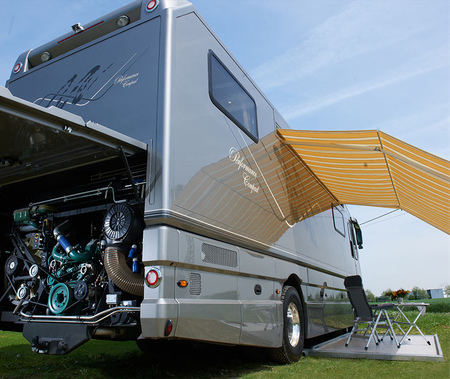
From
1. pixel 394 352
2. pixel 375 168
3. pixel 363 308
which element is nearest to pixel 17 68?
pixel 375 168

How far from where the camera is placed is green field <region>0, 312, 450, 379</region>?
14.1ft

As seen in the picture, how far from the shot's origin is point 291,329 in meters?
5.12

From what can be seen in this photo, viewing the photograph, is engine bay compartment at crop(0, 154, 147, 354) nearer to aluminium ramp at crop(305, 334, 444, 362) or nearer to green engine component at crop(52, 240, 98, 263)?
green engine component at crop(52, 240, 98, 263)

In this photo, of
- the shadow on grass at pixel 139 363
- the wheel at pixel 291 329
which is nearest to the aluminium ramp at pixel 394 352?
the wheel at pixel 291 329

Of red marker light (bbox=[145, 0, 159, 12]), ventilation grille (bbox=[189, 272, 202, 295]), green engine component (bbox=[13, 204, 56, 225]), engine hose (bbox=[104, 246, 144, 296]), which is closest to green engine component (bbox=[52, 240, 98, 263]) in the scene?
green engine component (bbox=[13, 204, 56, 225])

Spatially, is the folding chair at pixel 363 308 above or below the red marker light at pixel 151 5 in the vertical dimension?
below

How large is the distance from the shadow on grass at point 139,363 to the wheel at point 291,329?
0.79 feet

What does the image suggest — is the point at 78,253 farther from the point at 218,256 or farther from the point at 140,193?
the point at 218,256

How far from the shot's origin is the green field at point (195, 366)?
14.1 ft

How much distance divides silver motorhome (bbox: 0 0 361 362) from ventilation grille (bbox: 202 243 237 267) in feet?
0.06

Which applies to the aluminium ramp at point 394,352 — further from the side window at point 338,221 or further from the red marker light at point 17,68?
the red marker light at point 17,68

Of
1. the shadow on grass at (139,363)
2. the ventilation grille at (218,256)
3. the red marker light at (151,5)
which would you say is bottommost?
the shadow on grass at (139,363)

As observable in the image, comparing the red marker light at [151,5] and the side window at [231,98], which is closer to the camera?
the red marker light at [151,5]

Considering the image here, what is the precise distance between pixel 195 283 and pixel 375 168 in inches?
178
